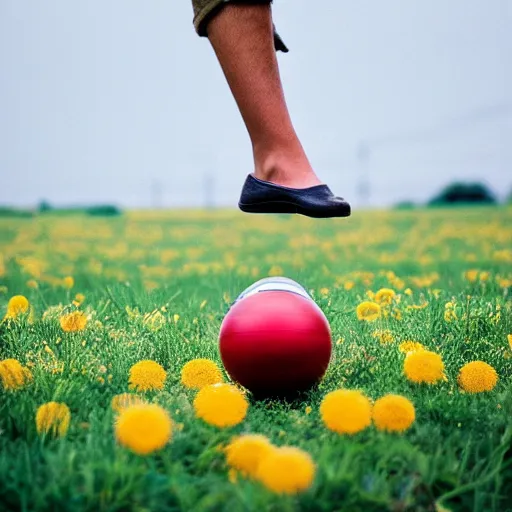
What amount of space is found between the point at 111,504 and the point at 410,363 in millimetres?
1169

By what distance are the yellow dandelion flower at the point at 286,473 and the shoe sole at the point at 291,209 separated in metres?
1.42

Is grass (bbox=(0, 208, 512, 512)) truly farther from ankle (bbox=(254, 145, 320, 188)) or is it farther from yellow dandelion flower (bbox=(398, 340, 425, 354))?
ankle (bbox=(254, 145, 320, 188))

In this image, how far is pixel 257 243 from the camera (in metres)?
8.70

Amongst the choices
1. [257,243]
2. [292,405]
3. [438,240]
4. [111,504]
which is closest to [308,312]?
[292,405]

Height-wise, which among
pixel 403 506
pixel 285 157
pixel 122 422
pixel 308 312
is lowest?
pixel 403 506

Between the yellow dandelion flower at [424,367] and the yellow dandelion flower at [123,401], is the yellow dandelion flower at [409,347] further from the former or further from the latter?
the yellow dandelion flower at [123,401]

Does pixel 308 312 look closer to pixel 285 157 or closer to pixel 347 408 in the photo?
pixel 347 408

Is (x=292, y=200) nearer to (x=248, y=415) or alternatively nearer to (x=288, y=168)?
(x=288, y=168)

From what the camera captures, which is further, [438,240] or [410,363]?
[438,240]

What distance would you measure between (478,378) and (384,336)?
2.13 ft

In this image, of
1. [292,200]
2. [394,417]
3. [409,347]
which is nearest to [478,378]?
[409,347]

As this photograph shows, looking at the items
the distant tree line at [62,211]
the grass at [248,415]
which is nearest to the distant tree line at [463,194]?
the distant tree line at [62,211]

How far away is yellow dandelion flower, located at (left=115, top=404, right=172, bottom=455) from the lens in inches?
64.8

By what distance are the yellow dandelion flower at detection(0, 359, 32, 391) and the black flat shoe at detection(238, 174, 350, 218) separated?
49.1 inches
